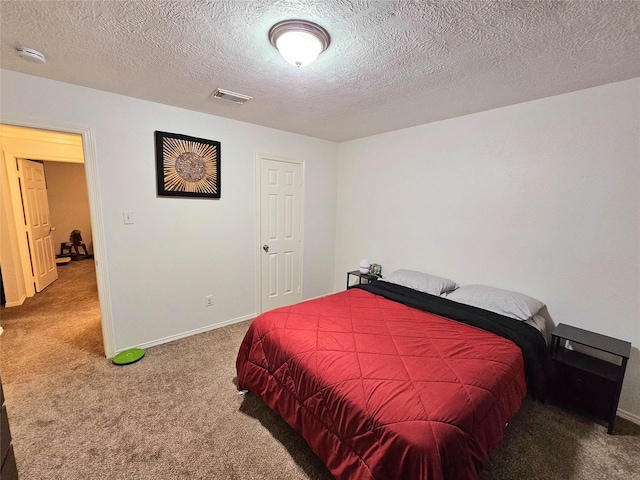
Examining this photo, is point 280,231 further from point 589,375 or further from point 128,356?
point 589,375

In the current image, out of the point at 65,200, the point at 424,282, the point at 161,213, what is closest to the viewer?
the point at 161,213

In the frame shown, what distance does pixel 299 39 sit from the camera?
142 cm

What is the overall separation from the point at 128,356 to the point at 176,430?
1100 mm

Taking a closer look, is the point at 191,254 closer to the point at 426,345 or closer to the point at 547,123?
the point at 426,345

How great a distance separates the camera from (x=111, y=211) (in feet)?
8.08

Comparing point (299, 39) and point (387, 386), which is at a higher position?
point (299, 39)

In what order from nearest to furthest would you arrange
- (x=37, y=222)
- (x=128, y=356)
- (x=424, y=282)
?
(x=128, y=356), (x=424, y=282), (x=37, y=222)

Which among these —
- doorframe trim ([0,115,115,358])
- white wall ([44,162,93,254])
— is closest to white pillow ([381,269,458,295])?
doorframe trim ([0,115,115,358])

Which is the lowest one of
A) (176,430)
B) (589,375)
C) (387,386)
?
(176,430)

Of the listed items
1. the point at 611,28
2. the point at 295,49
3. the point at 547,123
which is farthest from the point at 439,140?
the point at 295,49

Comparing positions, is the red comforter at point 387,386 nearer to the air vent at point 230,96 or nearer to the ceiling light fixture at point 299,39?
the ceiling light fixture at point 299,39

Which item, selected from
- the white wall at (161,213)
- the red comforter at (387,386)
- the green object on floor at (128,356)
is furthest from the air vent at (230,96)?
the green object on floor at (128,356)

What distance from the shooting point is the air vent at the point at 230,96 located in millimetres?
2221

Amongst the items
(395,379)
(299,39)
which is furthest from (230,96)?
(395,379)
